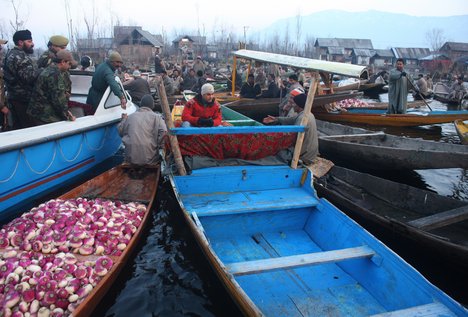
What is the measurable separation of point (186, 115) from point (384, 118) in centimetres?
831

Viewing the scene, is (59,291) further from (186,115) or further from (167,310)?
(186,115)

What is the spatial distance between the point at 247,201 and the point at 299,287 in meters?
1.45

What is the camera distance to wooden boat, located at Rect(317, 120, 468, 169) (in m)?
5.78

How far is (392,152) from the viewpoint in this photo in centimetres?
644

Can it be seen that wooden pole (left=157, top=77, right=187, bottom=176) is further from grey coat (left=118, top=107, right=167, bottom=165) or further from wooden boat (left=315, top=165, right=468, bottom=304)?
wooden boat (left=315, top=165, right=468, bottom=304)

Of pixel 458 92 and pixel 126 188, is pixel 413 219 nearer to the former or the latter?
pixel 126 188

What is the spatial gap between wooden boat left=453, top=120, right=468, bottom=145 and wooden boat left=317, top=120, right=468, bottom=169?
2.35m

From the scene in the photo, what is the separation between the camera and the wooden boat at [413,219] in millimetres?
3854

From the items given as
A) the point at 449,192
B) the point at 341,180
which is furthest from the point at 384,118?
the point at 341,180

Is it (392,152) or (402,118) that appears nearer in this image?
(392,152)

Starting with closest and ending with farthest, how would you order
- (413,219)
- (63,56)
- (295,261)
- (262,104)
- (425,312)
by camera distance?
(425,312) → (295,261) → (413,219) → (63,56) → (262,104)

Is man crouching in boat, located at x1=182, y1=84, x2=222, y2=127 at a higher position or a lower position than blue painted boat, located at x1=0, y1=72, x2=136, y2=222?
higher

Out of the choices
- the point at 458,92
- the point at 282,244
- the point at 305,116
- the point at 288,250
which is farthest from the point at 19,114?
the point at 458,92

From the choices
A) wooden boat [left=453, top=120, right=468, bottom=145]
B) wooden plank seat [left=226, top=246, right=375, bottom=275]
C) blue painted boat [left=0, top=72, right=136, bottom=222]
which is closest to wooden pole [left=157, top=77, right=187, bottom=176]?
blue painted boat [left=0, top=72, right=136, bottom=222]
